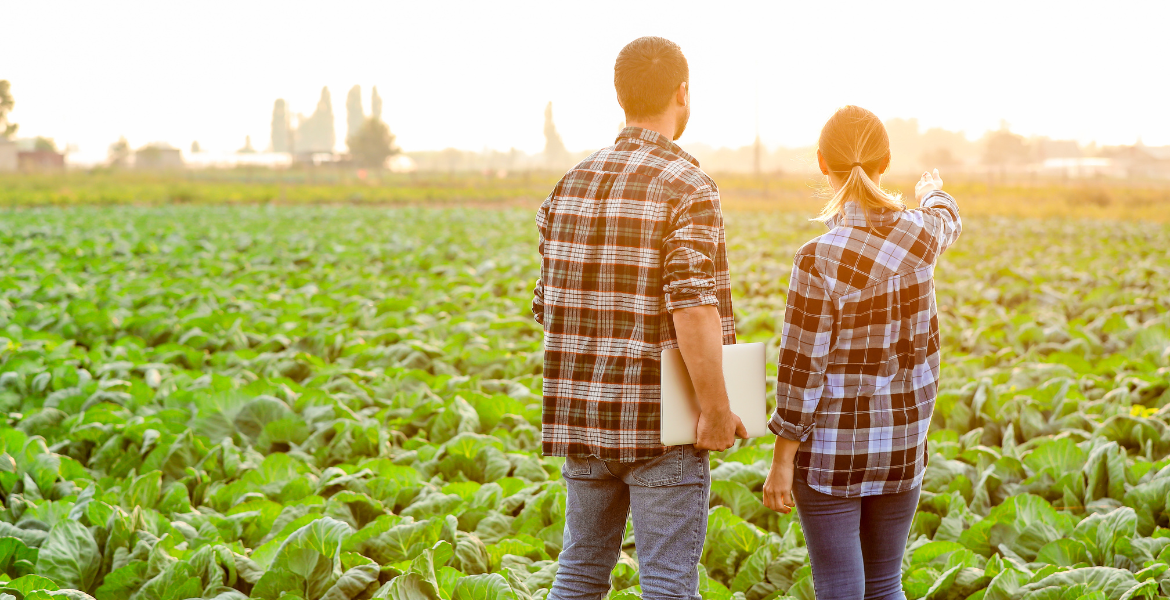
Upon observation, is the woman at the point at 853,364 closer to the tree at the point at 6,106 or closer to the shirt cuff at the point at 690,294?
the shirt cuff at the point at 690,294

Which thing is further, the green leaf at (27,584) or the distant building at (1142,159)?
the distant building at (1142,159)

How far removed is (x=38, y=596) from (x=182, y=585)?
0.38 meters

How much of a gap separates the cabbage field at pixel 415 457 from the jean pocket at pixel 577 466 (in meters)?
0.56

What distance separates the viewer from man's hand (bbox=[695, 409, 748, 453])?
184 centimetres

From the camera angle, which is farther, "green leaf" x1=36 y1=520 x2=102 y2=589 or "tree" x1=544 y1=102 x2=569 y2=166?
"tree" x1=544 y1=102 x2=569 y2=166

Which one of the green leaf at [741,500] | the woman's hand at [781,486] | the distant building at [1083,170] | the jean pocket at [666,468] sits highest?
the distant building at [1083,170]

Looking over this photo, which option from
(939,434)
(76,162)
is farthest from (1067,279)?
(76,162)

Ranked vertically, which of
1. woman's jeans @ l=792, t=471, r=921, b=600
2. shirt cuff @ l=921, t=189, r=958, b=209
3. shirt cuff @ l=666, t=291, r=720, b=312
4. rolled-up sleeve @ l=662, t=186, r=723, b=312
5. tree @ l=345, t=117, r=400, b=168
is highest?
tree @ l=345, t=117, r=400, b=168

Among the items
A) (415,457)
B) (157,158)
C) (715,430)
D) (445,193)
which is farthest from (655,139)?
(157,158)

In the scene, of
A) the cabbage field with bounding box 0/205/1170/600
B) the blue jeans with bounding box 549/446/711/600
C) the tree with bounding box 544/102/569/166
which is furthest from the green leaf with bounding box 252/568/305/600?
the tree with bounding box 544/102/569/166

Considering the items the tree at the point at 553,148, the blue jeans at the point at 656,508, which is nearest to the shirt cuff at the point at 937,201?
the blue jeans at the point at 656,508

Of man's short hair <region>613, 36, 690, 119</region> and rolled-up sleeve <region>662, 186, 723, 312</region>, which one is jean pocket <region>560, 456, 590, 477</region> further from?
man's short hair <region>613, 36, 690, 119</region>

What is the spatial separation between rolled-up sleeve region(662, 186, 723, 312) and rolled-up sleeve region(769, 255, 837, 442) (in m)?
0.22

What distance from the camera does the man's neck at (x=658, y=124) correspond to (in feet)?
6.28
